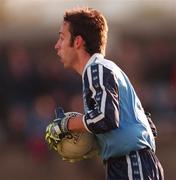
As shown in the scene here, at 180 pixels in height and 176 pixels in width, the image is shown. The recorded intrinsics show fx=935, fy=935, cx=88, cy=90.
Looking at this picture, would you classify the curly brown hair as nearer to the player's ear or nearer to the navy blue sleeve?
the player's ear

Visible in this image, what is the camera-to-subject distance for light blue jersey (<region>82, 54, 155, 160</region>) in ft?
18.4

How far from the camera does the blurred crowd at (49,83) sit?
12961mm

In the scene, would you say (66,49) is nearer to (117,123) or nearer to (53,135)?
(53,135)

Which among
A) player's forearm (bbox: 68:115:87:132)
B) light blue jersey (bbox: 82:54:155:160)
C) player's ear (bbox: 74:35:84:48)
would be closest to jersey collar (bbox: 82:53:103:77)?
light blue jersey (bbox: 82:54:155:160)

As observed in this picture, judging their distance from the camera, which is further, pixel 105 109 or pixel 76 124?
pixel 76 124

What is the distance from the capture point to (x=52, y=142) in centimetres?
619

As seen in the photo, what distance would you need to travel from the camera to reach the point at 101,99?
5613 millimetres

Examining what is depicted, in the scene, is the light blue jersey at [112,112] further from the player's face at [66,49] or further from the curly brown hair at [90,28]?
the player's face at [66,49]

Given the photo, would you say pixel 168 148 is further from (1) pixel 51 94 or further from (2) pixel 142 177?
(2) pixel 142 177

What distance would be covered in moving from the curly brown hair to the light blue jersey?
3.7 inches

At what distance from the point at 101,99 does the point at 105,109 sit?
0.07 metres

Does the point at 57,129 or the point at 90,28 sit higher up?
the point at 90,28

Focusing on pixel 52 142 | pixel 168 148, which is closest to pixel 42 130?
pixel 168 148

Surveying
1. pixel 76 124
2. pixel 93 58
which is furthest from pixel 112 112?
pixel 93 58
